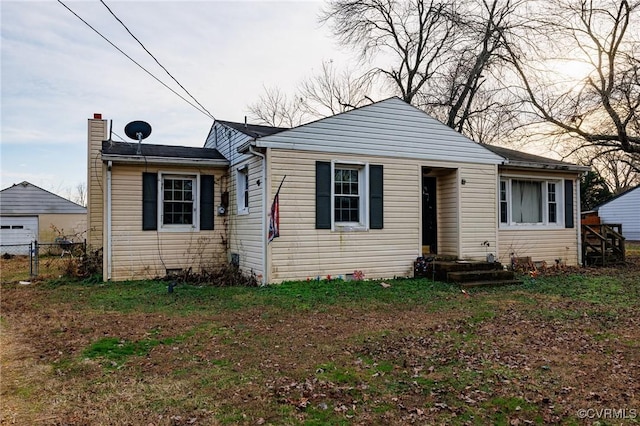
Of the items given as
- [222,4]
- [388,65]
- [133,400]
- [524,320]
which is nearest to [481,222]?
[524,320]

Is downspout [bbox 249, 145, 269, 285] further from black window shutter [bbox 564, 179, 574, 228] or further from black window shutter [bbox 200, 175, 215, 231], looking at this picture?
black window shutter [bbox 564, 179, 574, 228]

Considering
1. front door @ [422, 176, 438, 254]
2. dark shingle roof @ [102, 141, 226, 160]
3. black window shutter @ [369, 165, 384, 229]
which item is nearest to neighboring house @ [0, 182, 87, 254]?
dark shingle roof @ [102, 141, 226, 160]

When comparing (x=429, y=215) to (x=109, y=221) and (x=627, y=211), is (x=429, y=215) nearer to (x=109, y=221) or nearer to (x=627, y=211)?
(x=109, y=221)

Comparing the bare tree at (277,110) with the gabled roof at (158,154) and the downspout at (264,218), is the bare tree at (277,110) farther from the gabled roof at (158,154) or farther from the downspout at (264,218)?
the downspout at (264,218)

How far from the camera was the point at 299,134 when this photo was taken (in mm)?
9656

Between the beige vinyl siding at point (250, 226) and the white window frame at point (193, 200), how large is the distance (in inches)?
34.3

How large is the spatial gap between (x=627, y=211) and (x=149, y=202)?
3185cm

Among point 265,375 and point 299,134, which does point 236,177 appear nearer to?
point 299,134

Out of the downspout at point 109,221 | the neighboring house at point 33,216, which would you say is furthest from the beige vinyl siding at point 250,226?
the neighboring house at point 33,216

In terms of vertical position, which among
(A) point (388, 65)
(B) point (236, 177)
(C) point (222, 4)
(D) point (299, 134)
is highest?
(A) point (388, 65)

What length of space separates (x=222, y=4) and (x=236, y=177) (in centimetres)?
420

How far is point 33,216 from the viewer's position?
23094 mm

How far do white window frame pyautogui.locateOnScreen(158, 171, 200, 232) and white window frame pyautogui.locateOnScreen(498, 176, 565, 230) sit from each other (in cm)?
865

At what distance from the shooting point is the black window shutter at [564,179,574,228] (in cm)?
1335
